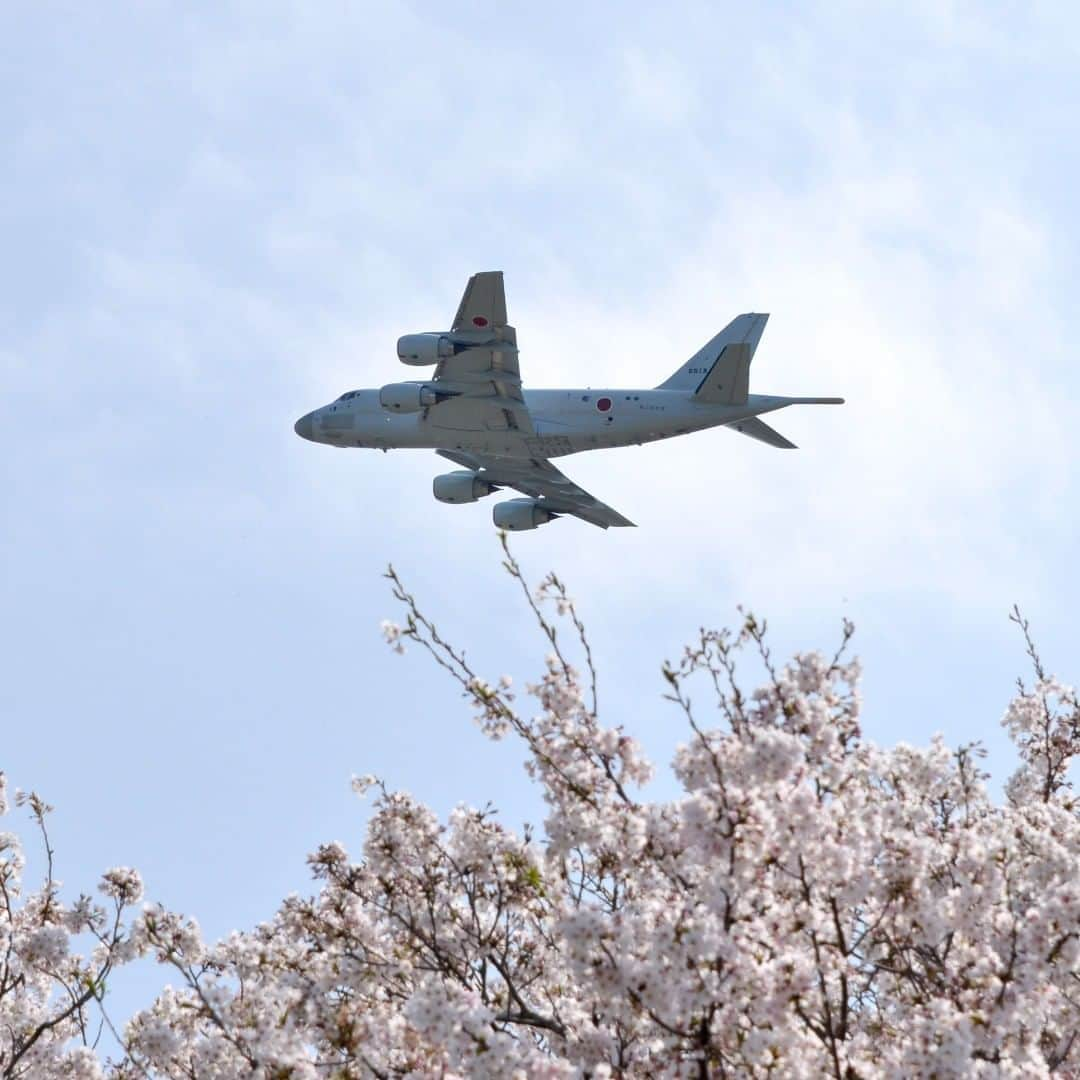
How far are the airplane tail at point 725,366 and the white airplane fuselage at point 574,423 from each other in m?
0.31

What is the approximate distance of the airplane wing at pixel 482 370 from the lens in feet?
106

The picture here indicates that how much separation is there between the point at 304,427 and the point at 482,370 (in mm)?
6877

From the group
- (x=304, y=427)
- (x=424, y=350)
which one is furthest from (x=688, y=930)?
(x=304, y=427)

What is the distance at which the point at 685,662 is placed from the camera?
348 inches

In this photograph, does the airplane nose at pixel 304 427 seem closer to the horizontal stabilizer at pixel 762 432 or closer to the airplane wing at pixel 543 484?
the airplane wing at pixel 543 484

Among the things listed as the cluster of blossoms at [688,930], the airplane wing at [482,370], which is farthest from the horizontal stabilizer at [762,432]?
the cluster of blossoms at [688,930]

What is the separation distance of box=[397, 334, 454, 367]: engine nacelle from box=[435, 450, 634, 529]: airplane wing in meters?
5.00

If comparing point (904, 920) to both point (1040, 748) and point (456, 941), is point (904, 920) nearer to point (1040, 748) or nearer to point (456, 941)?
point (456, 941)

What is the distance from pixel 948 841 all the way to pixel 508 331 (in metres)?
24.7

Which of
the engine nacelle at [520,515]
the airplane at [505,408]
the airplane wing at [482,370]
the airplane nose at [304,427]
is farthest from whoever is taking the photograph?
the engine nacelle at [520,515]

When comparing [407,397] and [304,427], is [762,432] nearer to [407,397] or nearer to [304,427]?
Result: [407,397]

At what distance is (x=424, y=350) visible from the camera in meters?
33.6

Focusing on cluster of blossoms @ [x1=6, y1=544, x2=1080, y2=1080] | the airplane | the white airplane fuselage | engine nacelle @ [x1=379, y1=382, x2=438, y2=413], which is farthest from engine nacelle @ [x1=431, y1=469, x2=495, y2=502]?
cluster of blossoms @ [x1=6, y1=544, x2=1080, y2=1080]

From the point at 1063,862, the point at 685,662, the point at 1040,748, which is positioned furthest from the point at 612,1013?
the point at 1040,748
